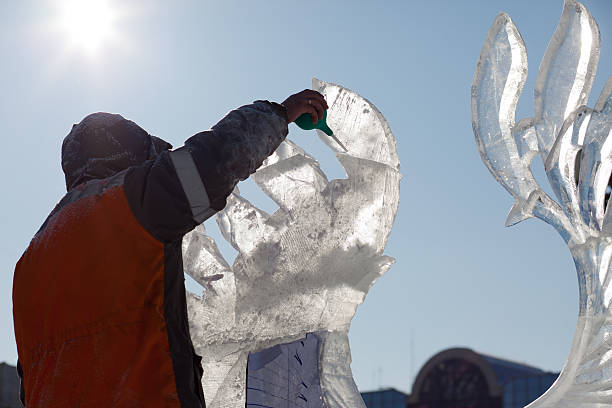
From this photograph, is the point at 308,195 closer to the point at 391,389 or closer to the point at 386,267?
the point at 386,267

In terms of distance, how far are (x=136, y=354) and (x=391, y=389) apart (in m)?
24.4

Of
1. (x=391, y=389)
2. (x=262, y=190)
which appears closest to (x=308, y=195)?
(x=262, y=190)

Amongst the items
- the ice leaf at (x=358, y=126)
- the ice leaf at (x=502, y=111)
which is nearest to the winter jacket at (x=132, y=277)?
the ice leaf at (x=358, y=126)

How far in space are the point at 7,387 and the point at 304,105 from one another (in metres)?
9.18

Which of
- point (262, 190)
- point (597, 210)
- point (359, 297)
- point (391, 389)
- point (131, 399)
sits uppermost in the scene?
point (391, 389)

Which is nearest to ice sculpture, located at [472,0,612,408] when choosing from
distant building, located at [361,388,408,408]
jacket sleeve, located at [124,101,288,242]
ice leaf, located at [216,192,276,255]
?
ice leaf, located at [216,192,276,255]

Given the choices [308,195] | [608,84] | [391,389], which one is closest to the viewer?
[608,84]

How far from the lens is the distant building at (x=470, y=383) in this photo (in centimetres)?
2203

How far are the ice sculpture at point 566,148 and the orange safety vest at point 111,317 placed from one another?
0.96 metres

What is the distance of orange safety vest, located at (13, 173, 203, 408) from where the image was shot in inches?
43.3

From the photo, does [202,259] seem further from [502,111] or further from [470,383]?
[470,383]

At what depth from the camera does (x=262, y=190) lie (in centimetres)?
196

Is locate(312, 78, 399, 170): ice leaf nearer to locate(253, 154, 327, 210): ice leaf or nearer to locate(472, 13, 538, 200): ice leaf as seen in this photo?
locate(253, 154, 327, 210): ice leaf

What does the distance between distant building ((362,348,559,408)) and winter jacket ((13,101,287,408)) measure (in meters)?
21.5
